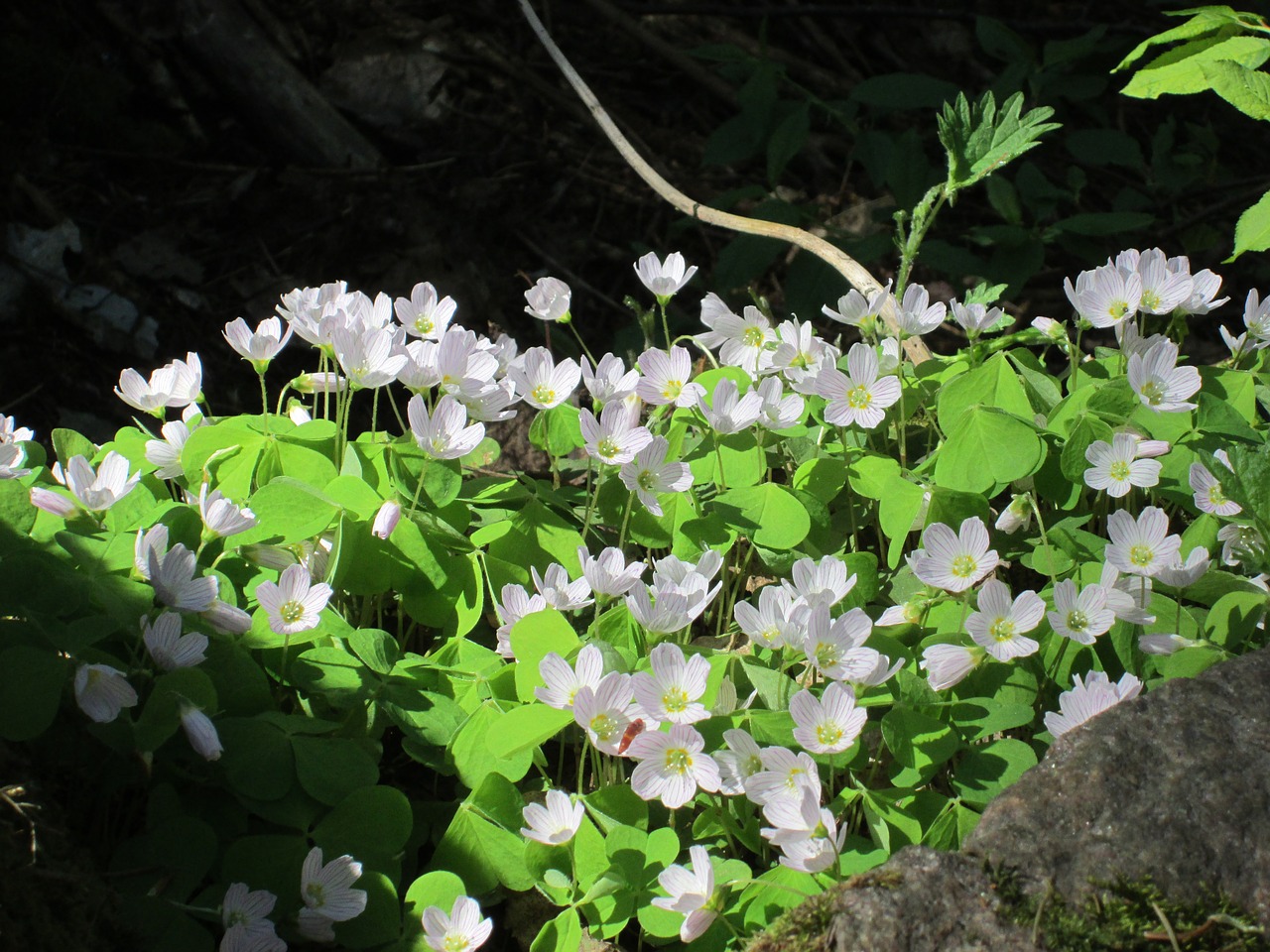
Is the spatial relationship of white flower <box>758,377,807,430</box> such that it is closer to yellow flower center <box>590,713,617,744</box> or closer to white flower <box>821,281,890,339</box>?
white flower <box>821,281,890,339</box>

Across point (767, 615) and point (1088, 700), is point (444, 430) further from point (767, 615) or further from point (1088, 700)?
point (1088, 700)

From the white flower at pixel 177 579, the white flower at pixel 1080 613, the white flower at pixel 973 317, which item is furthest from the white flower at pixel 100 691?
the white flower at pixel 973 317

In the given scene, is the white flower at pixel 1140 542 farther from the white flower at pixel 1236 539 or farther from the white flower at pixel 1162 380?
the white flower at pixel 1162 380

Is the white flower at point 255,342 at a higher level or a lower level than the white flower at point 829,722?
higher

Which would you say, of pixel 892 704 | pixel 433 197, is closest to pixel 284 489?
pixel 892 704

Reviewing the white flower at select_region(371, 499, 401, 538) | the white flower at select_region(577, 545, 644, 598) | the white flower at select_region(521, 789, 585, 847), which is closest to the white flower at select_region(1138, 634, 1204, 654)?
the white flower at select_region(577, 545, 644, 598)

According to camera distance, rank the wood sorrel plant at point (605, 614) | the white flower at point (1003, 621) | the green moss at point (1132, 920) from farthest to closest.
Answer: the white flower at point (1003, 621) → the wood sorrel plant at point (605, 614) → the green moss at point (1132, 920)
